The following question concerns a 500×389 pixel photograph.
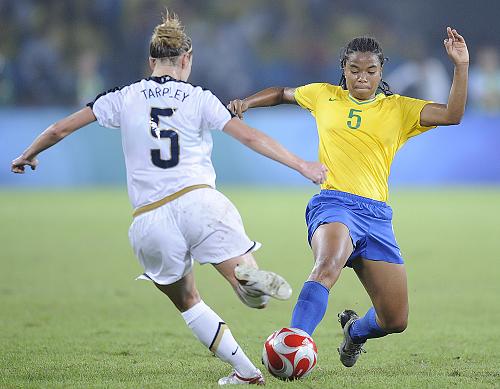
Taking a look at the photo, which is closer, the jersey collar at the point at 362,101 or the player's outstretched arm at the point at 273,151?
the player's outstretched arm at the point at 273,151

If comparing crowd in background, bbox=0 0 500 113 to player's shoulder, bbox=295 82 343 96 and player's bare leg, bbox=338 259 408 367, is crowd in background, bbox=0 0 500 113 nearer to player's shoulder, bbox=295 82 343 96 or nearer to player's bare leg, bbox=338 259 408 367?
player's shoulder, bbox=295 82 343 96

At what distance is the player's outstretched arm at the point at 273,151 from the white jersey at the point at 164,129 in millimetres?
75

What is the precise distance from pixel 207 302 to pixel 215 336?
3.86 m

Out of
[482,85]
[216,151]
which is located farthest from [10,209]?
[482,85]

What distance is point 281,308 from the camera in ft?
30.5

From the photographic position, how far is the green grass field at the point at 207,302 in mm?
6130

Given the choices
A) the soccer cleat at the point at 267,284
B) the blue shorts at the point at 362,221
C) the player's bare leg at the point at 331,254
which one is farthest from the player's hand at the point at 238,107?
the soccer cleat at the point at 267,284

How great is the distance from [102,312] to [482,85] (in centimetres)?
1551

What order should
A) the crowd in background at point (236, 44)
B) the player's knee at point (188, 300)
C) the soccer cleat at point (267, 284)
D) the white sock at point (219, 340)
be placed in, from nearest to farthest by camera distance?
1. the soccer cleat at point (267, 284)
2. the white sock at point (219, 340)
3. the player's knee at point (188, 300)
4. the crowd in background at point (236, 44)

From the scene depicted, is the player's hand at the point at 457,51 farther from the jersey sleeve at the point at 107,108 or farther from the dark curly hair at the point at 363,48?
the jersey sleeve at the point at 107,108

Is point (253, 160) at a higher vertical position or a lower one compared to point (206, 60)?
lower

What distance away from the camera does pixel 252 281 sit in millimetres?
5141

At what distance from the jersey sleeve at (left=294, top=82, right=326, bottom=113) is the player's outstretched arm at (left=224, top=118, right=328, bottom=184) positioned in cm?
144

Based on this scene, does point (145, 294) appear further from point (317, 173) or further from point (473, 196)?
point (473, 196)
